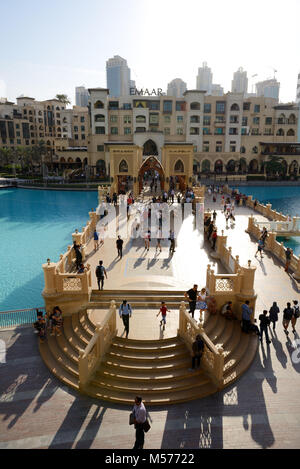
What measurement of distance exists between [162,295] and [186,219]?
14.8m

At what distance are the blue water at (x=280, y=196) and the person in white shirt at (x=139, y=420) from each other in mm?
37165

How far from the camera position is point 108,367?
998cm

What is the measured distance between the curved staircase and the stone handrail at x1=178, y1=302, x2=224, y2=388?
0.72ft

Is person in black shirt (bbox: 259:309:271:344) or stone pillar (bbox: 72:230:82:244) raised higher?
stone pillar (bbox: 72:230:82:244)

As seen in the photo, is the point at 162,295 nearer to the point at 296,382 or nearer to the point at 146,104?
the point at 296,382

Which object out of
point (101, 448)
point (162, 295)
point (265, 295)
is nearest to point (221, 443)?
point (101, 448)

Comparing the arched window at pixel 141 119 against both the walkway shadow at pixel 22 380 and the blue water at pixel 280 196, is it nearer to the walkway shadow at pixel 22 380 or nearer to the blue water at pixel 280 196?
the blue water at pixel 280 196

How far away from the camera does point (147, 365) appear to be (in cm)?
997

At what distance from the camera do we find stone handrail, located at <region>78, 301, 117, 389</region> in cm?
916

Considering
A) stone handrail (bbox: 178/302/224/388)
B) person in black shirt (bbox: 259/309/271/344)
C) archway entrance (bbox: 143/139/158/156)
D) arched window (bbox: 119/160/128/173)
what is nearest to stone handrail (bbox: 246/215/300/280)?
person in black shirt (bbox: 259/309/271/344)

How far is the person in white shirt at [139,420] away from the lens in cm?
729

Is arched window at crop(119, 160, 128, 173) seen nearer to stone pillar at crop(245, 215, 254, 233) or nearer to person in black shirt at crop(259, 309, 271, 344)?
stone pillar at crop(245, 215, 254, 233)

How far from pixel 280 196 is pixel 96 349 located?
50358mm

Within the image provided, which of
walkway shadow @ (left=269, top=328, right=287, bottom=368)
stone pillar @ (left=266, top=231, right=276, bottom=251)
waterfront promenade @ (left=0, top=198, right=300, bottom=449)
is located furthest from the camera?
stone pillar @ (left=266, top=231, right=276, bottom=251)
